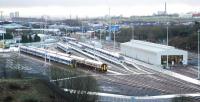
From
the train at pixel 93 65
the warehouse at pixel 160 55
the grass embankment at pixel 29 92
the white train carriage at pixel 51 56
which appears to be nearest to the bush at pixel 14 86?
the grass embankment at pixel 29 92

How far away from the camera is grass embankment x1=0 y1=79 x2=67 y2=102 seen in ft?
44.3

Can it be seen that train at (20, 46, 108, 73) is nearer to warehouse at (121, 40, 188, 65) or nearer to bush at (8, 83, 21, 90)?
warehouse at (121, 40, 188, 65)

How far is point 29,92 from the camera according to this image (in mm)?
14258

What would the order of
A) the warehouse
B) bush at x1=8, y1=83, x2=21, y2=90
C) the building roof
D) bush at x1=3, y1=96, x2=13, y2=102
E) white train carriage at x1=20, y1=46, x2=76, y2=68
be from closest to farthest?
1. bush at x1=3, y1=96, x2=13, y2=102
2. bush at x1=8, y1=83, x2=21, y2=90
3. white train carriage at x1=20, y1=46, x2=76, y2=68
4. the warehouse
5. the building roof

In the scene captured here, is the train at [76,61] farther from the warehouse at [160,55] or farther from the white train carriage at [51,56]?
the warehouse at [160,55]

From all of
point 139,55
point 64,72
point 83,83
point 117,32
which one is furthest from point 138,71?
point 117,32

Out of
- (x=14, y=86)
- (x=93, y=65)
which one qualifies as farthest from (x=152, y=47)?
(x=14, y=86)

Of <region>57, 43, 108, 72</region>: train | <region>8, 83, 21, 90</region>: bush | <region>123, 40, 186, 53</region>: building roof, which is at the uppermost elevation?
<region>8, 83, 21, 90</region>: bush

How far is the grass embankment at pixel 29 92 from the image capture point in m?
13.5

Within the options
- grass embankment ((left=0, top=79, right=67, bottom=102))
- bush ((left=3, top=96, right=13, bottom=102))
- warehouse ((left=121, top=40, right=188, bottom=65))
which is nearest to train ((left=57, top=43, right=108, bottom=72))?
warehouse ((left=121, top=40, right=188, bottom=65))

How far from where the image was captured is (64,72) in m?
20.2

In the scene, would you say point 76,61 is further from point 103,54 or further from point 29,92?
point 29,92

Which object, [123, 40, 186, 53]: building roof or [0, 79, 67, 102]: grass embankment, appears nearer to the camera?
[0, 79, 67, 102]: grass embankment

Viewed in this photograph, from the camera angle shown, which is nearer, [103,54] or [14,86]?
[14,86]
